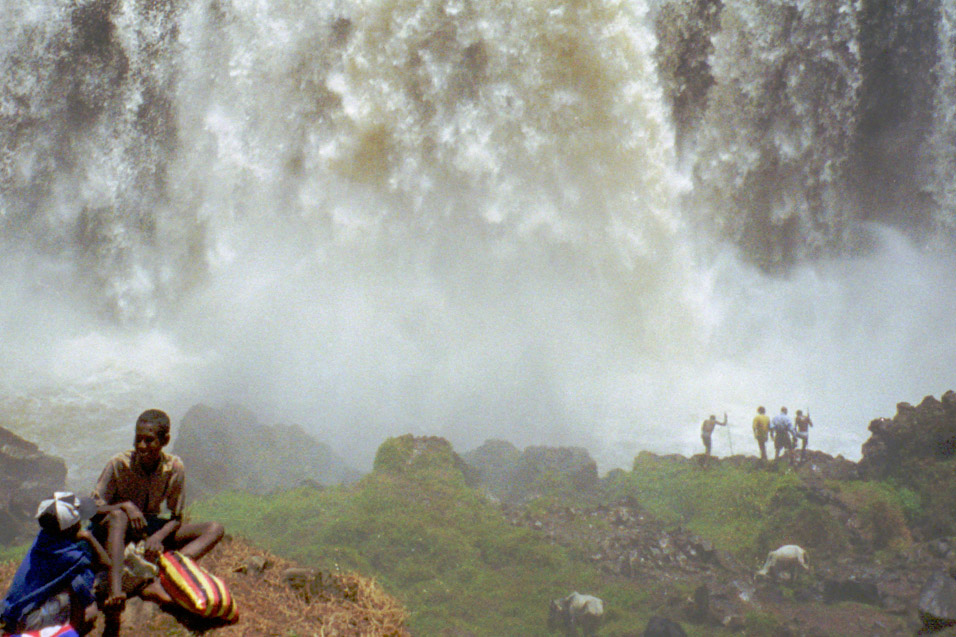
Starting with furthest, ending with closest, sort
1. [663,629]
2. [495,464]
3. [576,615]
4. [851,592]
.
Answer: [495,464]
[851,592]
[576,615]
[663,629]

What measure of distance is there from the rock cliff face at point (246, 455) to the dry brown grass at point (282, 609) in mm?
7904

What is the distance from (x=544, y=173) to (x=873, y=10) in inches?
420

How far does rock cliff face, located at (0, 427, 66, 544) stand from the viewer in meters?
10.5

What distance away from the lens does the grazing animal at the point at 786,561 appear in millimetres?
9109

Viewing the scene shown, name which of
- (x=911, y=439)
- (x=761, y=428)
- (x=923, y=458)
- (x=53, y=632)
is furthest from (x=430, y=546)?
(x=911, y=439)

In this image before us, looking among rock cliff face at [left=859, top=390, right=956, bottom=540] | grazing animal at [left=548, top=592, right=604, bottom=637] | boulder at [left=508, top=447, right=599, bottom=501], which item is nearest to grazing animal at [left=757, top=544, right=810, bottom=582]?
rock cliff face at [left=859, top=390, right=956, bottom=540]

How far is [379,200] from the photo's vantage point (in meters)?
18.6

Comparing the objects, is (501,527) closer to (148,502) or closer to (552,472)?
(552,472)

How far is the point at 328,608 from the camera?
4941 mm

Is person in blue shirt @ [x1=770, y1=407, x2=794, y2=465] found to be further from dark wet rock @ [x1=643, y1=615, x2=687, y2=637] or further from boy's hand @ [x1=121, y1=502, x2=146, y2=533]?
boy's hand @ [x1=121, y1=502, x2=146, y2=533]

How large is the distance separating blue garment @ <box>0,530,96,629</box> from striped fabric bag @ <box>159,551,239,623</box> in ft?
1.19

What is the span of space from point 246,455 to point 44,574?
38.9 feet

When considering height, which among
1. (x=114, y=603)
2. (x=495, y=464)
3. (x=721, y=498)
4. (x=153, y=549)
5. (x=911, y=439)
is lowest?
(x=114, y=603)

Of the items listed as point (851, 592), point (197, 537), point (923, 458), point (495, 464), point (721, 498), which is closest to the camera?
point (197, 537)
